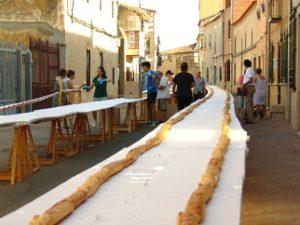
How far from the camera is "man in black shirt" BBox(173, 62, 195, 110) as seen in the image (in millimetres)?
14938

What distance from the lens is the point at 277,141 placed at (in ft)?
A: 41.1

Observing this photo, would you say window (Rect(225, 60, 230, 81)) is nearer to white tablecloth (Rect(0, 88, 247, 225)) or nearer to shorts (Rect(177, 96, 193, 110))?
shorts (Rect(177, 96, 193, 110))

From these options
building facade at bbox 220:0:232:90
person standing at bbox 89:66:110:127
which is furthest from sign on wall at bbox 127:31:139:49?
person standing at bbox 89:66:110:127

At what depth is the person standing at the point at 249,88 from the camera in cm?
1639

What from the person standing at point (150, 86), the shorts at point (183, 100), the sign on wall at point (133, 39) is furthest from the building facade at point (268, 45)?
the sign on wall at point (133, 39)

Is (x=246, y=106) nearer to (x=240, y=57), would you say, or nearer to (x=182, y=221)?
(x=182, y=221)

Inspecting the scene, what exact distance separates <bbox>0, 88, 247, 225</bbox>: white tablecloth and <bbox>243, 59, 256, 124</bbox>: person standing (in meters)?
10.6

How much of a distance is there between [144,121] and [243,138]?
11171 millimetres

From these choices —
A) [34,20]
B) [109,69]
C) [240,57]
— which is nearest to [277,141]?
[34,20]

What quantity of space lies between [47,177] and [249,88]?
30.4 ft

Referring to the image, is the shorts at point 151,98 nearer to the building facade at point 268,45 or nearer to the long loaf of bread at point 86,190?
the building facade at point 268,45

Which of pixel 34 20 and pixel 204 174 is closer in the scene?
pixel 204 174

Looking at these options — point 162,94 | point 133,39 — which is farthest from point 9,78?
point 133,39

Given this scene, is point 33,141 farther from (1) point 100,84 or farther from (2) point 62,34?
(2) point 62,34
